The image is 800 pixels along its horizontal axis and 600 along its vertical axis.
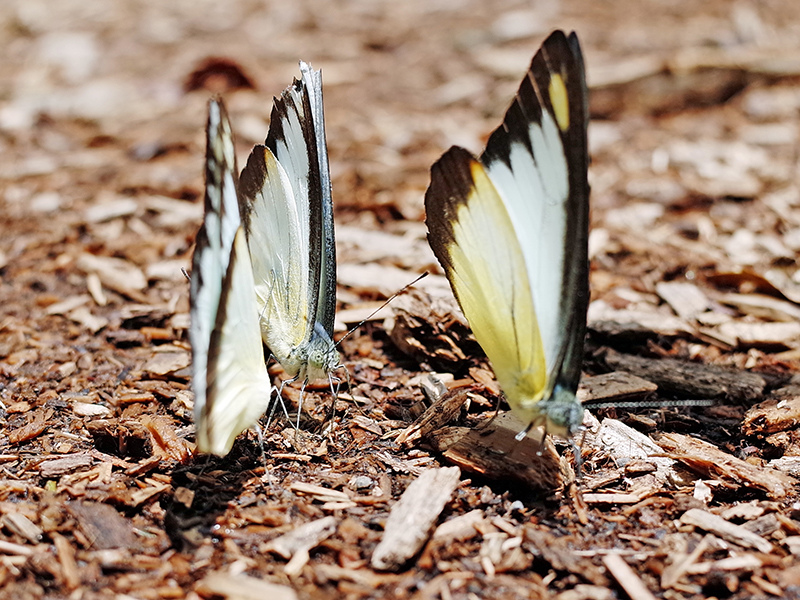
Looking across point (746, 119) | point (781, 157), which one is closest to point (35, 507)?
point (781, 157)

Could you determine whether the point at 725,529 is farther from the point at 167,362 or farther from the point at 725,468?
the point at 167,362

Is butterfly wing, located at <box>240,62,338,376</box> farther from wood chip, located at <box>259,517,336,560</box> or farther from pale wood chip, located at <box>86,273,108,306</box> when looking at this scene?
pale wood chip, located at <box>86,273,108,306</box>

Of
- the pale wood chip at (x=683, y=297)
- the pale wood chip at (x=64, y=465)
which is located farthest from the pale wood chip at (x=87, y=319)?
the pale wood chip at (x=683, y=297)

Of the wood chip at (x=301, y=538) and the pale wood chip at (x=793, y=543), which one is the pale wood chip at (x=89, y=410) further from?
the pale wood chip at (x=793, y=543)

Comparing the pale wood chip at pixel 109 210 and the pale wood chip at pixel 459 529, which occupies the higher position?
the pale wood chip at pixel 109 210

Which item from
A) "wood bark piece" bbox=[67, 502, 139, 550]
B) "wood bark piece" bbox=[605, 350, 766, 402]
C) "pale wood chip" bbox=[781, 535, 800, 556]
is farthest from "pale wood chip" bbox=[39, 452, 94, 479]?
"pale wood chip" bbox=[781, 535, 800, 556]

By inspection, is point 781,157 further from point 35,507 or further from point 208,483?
point 35,507
